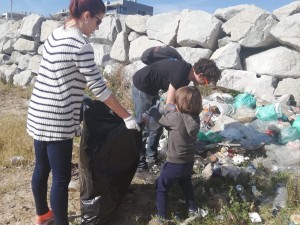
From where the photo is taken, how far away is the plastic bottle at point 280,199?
3098 millimetres

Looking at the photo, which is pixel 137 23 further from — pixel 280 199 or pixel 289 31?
pixel 280 199

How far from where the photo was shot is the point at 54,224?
2773 mm

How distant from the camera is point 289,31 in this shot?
579cm

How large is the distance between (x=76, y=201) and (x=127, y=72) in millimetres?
4367

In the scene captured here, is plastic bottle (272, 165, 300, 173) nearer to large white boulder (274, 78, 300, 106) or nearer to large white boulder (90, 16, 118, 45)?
large white boulder (274, 78, 300, 106)

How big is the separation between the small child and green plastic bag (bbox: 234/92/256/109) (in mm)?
2885

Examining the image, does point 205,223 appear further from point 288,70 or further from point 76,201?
point 288,70

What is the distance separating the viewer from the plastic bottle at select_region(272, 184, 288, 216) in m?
3.10

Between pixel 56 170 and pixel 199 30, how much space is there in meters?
4.96

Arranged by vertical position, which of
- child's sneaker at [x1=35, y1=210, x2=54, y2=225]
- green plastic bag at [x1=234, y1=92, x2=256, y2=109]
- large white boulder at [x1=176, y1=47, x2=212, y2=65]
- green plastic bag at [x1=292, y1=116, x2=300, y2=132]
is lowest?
child's sneaker at [x1=35, y1=210, x2=54, y2=225]

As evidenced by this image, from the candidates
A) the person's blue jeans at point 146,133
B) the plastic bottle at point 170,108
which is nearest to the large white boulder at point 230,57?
the person's blue jeans at point 146,133

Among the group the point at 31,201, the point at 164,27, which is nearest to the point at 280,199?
the point at 31,201

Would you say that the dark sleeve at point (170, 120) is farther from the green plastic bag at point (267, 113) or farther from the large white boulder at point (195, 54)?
the large white boulder at point (195, 54)

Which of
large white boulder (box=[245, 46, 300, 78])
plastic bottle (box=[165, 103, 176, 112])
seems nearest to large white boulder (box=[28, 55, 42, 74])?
large white boulder (box=[245, 46, 300, 78])
